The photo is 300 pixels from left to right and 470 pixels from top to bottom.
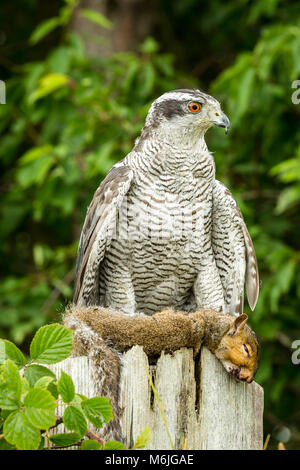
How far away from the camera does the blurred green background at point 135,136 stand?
260 inches

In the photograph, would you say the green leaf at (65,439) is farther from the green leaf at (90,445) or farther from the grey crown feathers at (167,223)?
the grey crown feathers at (167,223)

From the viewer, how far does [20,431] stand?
2238 millimetres

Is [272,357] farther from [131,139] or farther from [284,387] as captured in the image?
[131,139]

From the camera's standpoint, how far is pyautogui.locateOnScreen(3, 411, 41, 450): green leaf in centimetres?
224

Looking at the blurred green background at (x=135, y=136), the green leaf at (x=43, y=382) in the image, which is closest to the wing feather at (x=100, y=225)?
the green leaf at (x=43, y=382)

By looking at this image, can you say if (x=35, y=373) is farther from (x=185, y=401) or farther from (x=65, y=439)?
(x=185, y=401)

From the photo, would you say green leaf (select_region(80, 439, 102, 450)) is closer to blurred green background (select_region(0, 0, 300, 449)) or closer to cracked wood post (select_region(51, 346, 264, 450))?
cracked wood post (select_region(51, 346, 264, 450))

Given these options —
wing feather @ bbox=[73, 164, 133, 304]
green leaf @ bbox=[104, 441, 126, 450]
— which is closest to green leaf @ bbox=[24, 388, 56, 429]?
green leaf @ bbox=[104, 441, 126, 450]

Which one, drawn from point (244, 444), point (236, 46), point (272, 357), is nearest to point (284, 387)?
point (272, 357)

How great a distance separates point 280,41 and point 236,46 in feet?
10.1

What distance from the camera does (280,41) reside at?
6328 mm

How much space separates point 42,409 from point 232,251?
2.21 m

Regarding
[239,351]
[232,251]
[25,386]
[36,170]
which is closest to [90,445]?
[25,386]

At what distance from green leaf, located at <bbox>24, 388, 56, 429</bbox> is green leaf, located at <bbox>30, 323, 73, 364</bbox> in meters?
0.15
